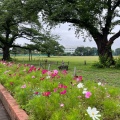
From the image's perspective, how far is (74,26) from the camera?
2288 centimetres

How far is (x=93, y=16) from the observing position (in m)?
18.9

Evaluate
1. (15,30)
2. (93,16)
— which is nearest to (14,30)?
(15,30)

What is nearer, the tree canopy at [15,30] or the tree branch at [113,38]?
the tree branch at [113,38]

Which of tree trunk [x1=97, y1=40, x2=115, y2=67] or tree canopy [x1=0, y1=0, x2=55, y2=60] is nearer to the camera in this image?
tree trunk [x1=97, y1=40, x2=115, y2=67]

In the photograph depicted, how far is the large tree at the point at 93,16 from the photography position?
18.0 meters

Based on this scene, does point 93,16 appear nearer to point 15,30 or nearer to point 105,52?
point 105,52

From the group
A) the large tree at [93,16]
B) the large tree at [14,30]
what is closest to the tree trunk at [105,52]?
the large tree at [93,16]

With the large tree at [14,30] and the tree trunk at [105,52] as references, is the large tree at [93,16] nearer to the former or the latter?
the tree trunk at [105,52]

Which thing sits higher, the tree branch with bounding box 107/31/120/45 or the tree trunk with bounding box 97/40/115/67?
→ the tree branch with bounding box 107/31/120/45

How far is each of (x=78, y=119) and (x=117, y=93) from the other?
53.7 inches

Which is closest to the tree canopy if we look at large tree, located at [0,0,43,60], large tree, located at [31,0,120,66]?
large tree, located at [0,0,43,60]

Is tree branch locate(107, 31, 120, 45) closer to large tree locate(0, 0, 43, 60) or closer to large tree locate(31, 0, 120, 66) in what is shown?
A: large tree locate(31, 0, 120, 66)

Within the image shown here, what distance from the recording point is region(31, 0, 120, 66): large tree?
17953 millimetres

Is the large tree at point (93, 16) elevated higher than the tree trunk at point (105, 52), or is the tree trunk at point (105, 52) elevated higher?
the large tree at point (93, 16)
